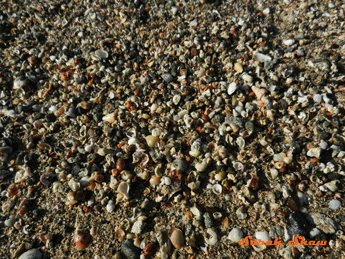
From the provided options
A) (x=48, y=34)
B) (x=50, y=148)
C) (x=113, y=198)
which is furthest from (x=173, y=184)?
(x=48, y=34)

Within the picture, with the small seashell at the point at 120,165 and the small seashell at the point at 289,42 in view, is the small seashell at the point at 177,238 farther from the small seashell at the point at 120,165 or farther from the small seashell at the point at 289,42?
the small seashell at the point at 289,42

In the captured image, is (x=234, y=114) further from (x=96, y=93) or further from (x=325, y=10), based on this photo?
(x=325, y=10)

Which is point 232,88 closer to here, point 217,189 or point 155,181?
point 217,189

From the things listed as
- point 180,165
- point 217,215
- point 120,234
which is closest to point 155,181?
point 180,165

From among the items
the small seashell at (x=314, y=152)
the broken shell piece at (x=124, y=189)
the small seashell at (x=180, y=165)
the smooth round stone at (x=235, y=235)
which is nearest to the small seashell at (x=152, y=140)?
the small seashell at (x=180, y=165)

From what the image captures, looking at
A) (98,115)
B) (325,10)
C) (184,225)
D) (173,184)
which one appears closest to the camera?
(184,225)

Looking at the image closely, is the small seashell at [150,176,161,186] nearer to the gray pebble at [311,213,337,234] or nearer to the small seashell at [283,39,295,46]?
the gray pebble at [311,213,337,234]

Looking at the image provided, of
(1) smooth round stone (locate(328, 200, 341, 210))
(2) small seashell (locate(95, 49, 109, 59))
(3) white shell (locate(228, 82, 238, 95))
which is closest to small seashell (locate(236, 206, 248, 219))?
(1) smooth round stone (locate(328, 200, 341, 210))
